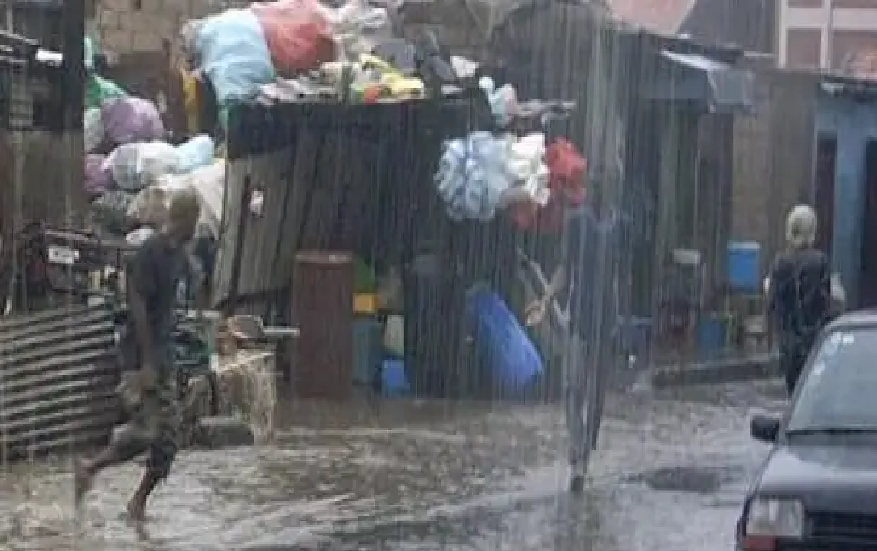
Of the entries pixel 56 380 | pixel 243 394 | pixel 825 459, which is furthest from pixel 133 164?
pixel 825 459

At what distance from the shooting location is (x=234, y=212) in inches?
720

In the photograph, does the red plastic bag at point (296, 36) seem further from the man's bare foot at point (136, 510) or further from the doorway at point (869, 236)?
the doorway at point (869, 236)

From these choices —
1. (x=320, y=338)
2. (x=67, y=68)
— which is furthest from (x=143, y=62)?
(x=67, y=68)

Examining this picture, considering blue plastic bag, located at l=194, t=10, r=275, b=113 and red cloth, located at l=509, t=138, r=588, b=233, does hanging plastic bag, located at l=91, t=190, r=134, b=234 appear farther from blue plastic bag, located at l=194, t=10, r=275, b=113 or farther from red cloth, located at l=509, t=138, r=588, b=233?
red cloth, located at l=509, t=138, r=588, b=233

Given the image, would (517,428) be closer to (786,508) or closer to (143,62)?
(143,62)

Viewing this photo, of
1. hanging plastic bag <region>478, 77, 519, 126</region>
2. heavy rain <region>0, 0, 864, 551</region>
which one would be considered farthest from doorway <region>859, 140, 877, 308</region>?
hanging plastic bag <region>478, 77, 519, 126</region>

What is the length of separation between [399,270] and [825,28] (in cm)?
4205

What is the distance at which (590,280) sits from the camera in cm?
1267

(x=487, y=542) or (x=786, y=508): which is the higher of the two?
(x=786, y=508)

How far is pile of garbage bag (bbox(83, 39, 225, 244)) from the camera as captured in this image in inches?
703

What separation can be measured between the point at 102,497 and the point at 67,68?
12.6 ft

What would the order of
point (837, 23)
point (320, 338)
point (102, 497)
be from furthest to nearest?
1. point (837, 23)
2. point (320, 338)
3. point (102, 497)

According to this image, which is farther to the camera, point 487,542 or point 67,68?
point 67,68

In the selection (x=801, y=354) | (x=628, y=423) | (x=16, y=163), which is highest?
(x=16, y=163)
